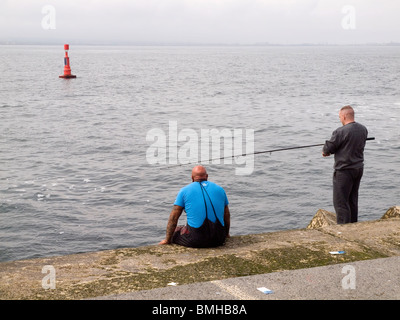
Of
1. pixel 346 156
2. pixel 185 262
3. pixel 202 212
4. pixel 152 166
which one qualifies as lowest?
pixel 152 166

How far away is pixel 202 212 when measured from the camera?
587cm

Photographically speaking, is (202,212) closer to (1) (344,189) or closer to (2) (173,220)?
(2) (173,220)

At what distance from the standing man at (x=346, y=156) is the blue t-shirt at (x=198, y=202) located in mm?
1877

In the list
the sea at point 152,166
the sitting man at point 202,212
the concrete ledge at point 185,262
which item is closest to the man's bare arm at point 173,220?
the sitting man at point 202,212

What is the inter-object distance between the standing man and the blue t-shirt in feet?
6.16

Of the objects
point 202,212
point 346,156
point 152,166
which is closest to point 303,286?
point 202,212

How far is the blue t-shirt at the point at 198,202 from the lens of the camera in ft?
19.2

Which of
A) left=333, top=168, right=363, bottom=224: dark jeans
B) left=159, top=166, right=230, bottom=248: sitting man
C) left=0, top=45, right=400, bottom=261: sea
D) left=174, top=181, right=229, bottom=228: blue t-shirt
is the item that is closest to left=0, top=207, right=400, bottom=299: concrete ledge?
left=159, top=166, right=230, bottom=248: sitting man

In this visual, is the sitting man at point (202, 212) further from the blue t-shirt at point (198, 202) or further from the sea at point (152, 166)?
the sea at point (152, 166)

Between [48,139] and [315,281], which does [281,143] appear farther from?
[315,281]

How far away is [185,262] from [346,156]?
2.78m

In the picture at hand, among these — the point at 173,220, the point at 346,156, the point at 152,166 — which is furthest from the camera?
the point at 152,166

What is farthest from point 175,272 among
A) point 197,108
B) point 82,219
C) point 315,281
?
point 197,108

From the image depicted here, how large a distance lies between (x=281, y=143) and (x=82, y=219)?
35.2 ft
